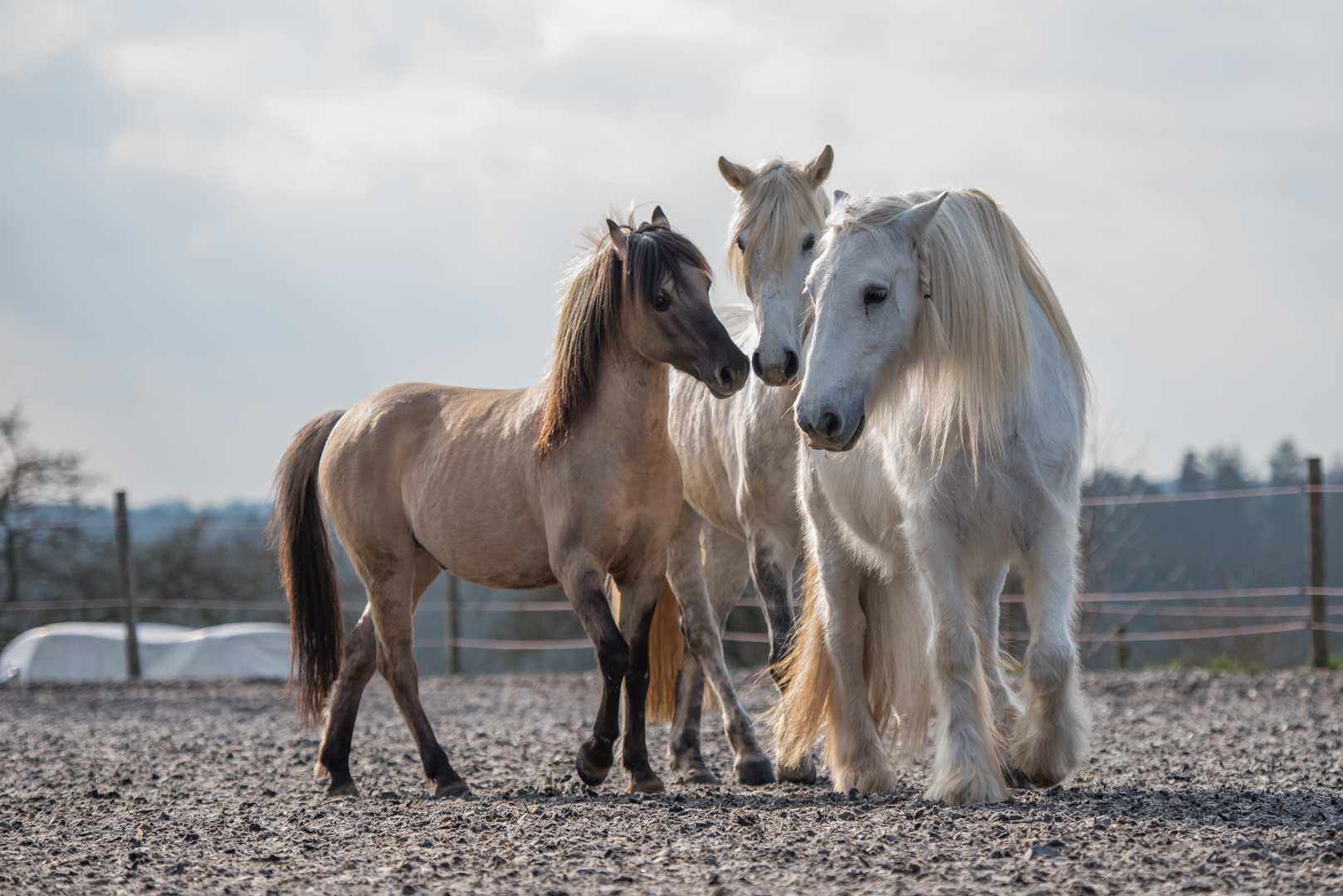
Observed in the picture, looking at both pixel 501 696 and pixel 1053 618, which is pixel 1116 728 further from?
pixel 501 696

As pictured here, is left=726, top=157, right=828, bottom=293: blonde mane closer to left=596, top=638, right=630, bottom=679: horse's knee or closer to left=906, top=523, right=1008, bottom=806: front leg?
left=906, top=523, right=1008, bottom=806: front leg

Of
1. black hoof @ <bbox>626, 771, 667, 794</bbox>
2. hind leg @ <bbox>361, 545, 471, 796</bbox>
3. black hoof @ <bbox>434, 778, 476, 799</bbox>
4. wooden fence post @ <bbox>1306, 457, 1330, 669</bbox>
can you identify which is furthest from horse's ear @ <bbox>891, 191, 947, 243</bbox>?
wooden fence post @ <bbox>1306, 457, 1330, 669</bbox>

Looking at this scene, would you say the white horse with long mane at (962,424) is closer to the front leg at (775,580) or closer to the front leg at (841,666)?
the front leg at (841,666)

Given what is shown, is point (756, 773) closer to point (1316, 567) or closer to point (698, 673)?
point (698, 673)

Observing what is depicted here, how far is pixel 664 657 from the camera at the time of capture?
16.9 ft

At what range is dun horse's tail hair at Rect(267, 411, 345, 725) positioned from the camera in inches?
191

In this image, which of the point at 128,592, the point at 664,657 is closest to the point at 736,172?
the point at 664,657

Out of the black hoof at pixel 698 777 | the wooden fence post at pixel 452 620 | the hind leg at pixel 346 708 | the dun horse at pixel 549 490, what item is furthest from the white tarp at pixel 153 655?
the black hoof at pixel 698 777

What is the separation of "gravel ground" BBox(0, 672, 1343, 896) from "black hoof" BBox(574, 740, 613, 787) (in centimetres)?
10

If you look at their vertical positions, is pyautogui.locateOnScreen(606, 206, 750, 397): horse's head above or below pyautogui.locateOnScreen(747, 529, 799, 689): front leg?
above

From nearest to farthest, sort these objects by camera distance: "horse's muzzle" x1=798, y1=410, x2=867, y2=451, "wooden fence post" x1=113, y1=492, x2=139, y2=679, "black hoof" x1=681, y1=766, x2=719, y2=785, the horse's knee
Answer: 1. "horse's muzzle" x1=798, y1=410, x2=867, y2=451
2. the horse's knee
3. "black hoof" x1=681, y1=766, x2=719, y2=785
4. "wooden fence post" x1=113, y1=492, x2=139, y2=679

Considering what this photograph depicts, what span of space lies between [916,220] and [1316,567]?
294 inches

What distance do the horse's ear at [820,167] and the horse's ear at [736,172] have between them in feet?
0.78

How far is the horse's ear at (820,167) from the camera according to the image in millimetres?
4492
